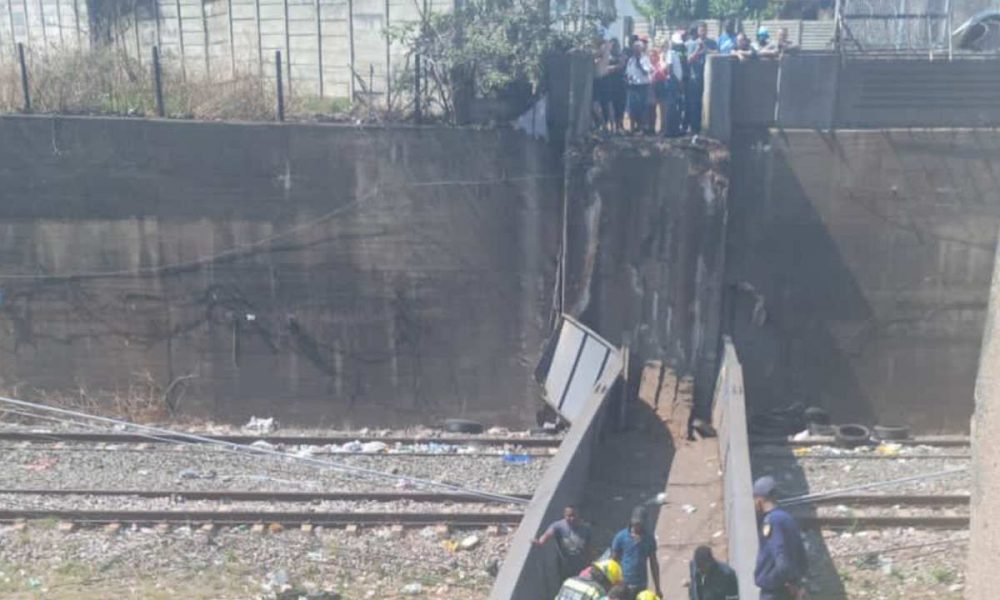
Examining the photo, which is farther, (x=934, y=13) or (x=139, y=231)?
(x=934, y=13)

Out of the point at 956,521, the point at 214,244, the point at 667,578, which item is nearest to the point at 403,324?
the point at 214,244

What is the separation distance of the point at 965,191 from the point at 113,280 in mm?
11375

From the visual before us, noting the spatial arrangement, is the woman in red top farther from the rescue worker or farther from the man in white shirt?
the rescue worker

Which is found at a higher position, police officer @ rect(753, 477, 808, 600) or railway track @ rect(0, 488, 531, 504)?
police officer @ rect(753, 477, 808, 600)

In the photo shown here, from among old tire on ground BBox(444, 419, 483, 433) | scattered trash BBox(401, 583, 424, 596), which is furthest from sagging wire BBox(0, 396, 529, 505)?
old tire on ground BBox(444, 419, 483, 433)

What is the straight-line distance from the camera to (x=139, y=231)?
13961 mm

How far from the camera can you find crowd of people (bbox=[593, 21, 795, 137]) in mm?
13578

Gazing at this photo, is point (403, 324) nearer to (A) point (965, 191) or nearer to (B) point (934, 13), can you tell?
(A) point (965, 191)

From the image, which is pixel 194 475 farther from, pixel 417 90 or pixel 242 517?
pixel 417 90

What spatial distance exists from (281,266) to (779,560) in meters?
8.47

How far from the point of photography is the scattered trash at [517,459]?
12131mm

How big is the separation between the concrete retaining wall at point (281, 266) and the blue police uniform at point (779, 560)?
6.55 m

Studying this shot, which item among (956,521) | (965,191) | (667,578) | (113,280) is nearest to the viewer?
(667,578)

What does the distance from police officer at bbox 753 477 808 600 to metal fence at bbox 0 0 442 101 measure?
9.46 metres
